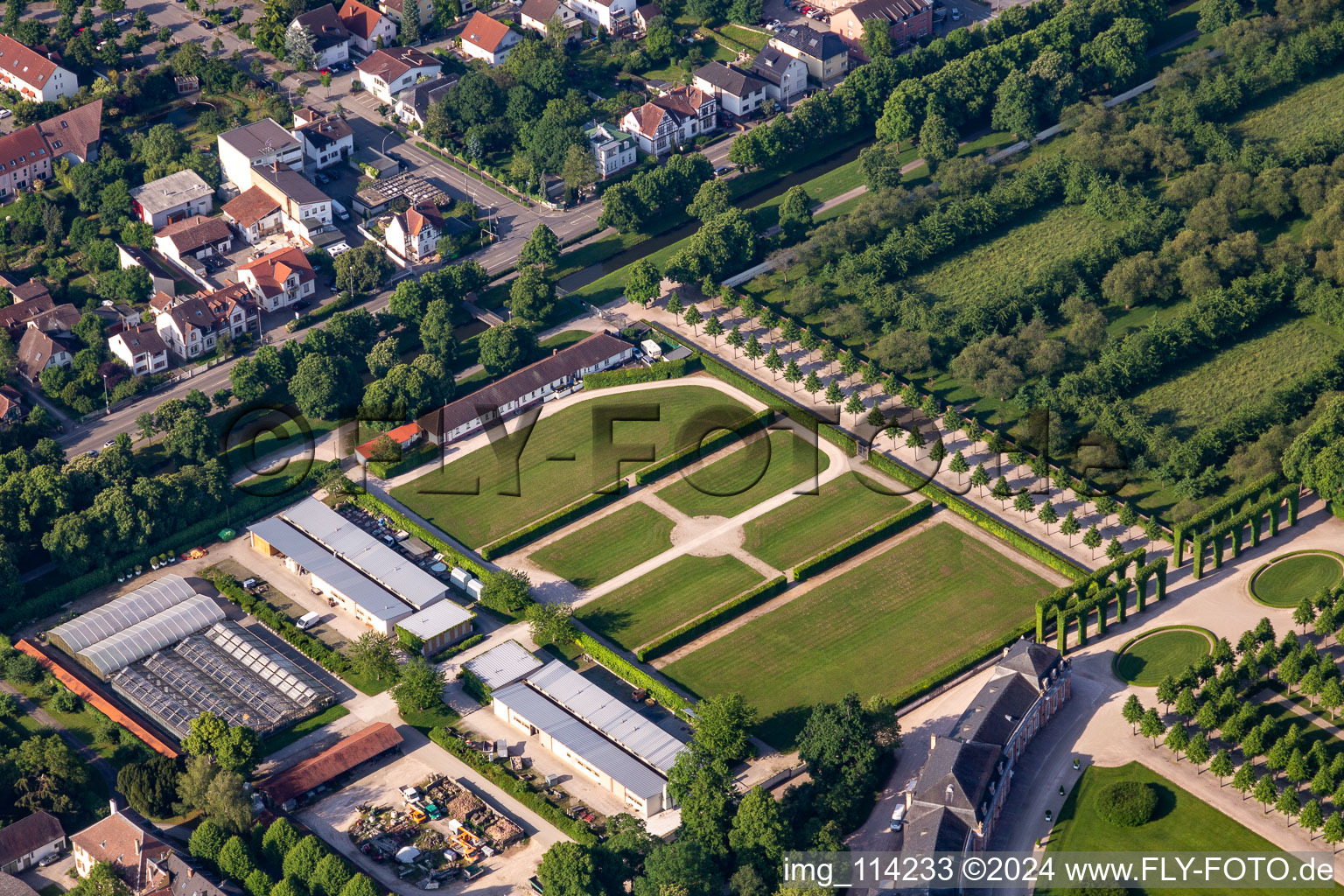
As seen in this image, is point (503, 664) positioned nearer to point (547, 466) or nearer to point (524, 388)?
point (547, 466)

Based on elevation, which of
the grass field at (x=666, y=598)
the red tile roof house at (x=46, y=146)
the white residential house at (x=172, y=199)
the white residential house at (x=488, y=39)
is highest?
the white residential house at (x=488, y=39)

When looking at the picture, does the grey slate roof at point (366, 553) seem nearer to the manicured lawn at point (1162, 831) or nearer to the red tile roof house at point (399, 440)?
the red tile roof house at point (399, 440)

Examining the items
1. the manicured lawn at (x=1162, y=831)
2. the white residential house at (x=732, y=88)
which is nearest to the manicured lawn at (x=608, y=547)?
the manicured lawn at (x=1162, y=831)

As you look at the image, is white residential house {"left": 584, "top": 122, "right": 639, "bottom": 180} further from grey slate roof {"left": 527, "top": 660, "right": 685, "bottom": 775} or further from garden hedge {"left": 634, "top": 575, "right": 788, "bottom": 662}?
grey slate roof {"left": 527, "top": 660, "right": 685, "bottom": 775}

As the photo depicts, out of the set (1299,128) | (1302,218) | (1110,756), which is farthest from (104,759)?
(1299,128)

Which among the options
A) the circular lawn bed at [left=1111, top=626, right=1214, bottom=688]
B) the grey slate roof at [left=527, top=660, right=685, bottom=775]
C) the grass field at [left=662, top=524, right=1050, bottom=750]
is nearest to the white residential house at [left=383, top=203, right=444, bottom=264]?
the grey slate roof at [left=527, top=660, right=685, bottom=775]

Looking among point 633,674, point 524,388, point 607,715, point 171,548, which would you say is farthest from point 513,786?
point 524,388
